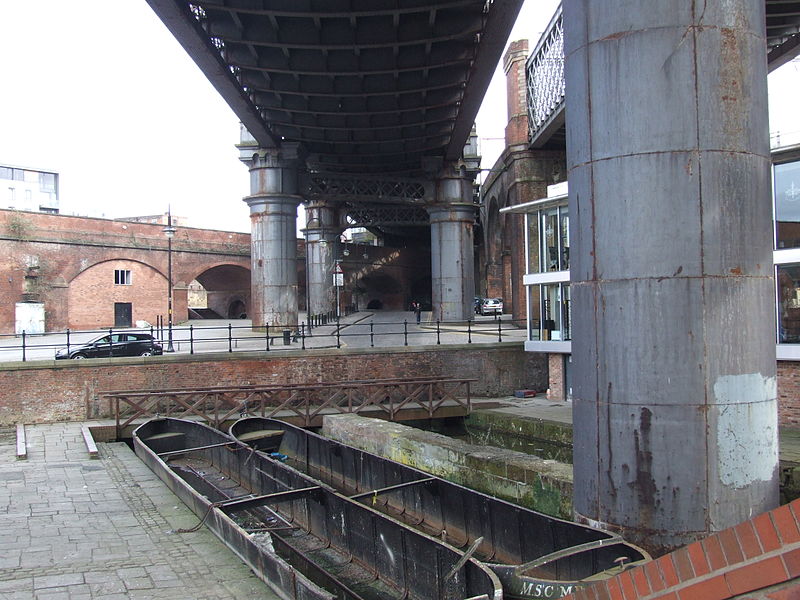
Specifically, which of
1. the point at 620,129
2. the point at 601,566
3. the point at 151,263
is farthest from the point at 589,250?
the point at 151,263

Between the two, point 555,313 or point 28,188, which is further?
point 28,188

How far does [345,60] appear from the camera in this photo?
20.8 m

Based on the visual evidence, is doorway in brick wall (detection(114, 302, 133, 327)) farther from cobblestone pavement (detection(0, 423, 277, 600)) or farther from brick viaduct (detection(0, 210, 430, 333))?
cobblestone pavement (detection(0, 423, 277, 600))

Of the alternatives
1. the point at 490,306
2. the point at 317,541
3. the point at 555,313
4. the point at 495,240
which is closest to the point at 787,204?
the point at 555,313

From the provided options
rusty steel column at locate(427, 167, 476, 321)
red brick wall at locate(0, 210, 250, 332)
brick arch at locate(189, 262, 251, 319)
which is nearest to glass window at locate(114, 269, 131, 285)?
red brick wall at locate(0, 210, 250, 332)

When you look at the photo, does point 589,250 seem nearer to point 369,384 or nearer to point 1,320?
point 369,384

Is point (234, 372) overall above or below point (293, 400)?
above

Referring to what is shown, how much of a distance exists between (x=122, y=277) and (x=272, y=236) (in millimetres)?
18555

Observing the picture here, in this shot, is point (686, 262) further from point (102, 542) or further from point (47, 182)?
point (47, 182)

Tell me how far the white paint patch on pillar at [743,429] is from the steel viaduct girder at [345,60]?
41.5 feet

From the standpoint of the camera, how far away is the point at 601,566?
6.31m

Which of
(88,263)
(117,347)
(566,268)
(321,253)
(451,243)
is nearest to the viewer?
(566,268)

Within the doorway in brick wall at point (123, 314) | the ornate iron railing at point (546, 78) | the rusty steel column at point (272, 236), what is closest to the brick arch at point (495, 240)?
the ornate iron railing at point (546, 78)

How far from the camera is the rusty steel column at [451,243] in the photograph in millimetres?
31188
